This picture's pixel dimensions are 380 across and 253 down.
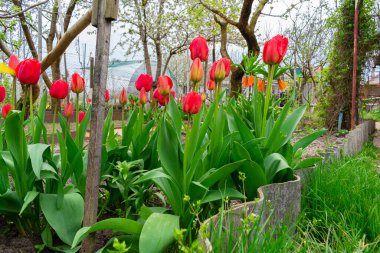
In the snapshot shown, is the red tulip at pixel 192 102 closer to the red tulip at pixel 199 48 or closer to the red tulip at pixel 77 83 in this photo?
the red tulip at pixel 199 48

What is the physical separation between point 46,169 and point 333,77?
642 cm

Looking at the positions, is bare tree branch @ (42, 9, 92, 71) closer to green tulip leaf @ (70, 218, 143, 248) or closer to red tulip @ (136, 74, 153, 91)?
red tulip @ (136, 74, 153, 91)

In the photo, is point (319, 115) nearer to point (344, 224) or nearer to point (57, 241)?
point (344, 224)

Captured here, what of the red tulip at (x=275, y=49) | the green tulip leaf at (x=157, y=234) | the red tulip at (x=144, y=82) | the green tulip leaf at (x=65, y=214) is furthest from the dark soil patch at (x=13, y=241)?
the red tulip at (x=275, y=49)

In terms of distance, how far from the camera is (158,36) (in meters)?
12.8

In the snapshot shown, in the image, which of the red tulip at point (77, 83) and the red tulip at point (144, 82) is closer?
the red tulip at point (77, 83)

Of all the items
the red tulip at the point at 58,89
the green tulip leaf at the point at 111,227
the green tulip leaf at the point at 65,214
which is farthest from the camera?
the red tulip at the point at 58,89

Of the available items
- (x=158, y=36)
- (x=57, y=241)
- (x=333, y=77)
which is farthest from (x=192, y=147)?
(x=158, y=36)

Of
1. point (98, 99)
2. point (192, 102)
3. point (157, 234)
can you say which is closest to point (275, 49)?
point (192, 102)

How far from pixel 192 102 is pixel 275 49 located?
1.66 ft

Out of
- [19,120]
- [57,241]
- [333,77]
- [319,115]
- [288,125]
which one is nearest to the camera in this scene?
[19,120]

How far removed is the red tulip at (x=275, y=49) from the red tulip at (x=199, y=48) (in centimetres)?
29

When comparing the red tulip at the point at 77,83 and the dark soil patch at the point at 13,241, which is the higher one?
the red tulip at the point at 77,83

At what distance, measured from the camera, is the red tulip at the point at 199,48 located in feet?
4.95
